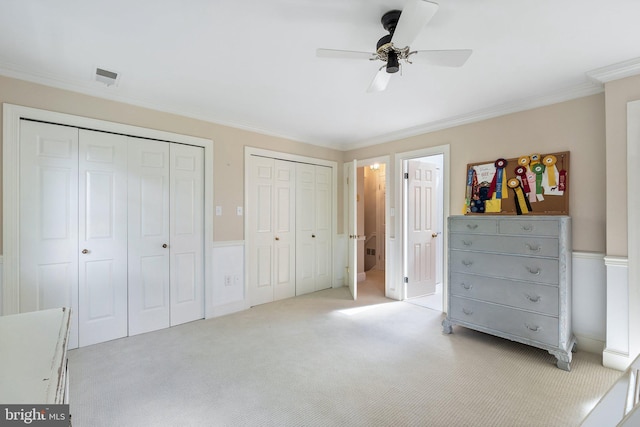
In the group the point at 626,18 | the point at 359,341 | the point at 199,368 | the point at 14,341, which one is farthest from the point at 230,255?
the point at 626,18

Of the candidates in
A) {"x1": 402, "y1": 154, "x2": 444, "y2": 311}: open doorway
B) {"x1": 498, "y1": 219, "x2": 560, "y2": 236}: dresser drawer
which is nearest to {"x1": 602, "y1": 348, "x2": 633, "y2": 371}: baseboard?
{"x1": 498, "y1": 219, "x2": 560, "y2": 236}: dresser drawer

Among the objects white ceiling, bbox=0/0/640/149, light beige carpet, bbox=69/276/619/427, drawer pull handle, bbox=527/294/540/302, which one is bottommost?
light beige carpet, bbox=69/276/619/427

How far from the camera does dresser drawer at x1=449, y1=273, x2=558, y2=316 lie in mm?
2512

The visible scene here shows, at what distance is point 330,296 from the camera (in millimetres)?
4480

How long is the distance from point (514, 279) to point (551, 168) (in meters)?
1.16

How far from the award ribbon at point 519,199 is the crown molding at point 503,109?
77cm

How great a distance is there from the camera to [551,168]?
2857mm

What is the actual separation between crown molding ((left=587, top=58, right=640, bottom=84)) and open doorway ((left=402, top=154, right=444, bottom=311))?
1935mm

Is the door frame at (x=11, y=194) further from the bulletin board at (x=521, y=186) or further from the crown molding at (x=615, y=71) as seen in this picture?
the crown molding at (x=615, y=71)

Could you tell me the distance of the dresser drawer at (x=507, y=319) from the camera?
8.18 feet

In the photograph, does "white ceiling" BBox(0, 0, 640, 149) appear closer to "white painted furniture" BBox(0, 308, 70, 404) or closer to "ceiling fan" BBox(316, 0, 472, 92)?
"ceiling fan" BBox(316, 0, 472, 92)

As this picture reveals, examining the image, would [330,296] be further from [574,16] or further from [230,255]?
[574,16]

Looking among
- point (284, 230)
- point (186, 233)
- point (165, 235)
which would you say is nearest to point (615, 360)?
point (284, 230)

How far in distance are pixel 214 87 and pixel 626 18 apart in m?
3.04
